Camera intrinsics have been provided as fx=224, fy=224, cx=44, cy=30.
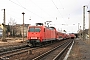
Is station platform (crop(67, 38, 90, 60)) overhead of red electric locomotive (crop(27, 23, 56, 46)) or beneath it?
beneath

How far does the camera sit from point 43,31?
3500 cm

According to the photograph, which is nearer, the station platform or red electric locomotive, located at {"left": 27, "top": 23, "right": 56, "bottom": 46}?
the station platform

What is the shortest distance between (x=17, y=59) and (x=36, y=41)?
53.4 feet

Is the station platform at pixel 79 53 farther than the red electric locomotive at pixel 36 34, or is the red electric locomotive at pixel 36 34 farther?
the red electric locomotive at pixel 36 34

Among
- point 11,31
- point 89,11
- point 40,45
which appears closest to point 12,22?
point 11,31

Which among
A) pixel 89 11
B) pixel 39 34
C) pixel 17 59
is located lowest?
pixel 17 59

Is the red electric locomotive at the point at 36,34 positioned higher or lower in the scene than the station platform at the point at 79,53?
higher

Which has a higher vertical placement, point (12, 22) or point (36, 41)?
point (12, 22)

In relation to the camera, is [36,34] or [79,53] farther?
[36,34]

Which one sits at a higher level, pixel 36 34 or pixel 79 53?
pixel 36 34

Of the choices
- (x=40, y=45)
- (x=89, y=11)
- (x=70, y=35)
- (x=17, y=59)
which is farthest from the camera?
(x=70, y=35)

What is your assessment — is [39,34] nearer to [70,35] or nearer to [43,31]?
A: [43,31]

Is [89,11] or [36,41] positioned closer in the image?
[36,41]

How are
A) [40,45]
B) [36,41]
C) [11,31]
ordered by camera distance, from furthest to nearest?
1. [11,31]
2. [40,45]
3. [36,41]
